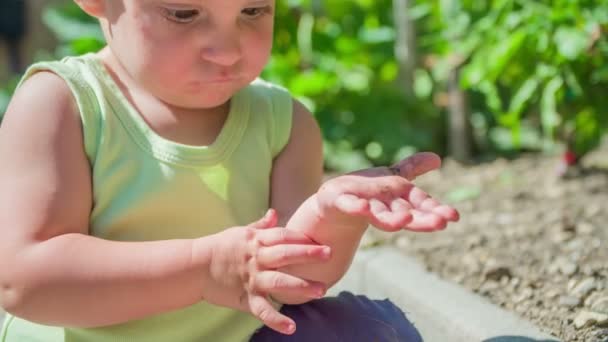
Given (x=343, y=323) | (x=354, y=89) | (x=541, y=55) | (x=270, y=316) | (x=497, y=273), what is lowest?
(x=354, y=89)

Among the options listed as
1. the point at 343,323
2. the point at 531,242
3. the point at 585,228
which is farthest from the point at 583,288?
the point at 343,323

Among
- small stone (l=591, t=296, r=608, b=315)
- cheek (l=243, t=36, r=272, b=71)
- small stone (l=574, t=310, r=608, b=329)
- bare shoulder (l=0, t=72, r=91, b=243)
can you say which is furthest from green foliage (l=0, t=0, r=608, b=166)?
bare shoulder (l=0, t=72, r=91, b=243)

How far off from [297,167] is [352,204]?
530 mm

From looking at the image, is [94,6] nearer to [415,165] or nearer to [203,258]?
[203,258]

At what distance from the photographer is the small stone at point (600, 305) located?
7.87ft

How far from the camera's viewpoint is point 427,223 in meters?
1.51

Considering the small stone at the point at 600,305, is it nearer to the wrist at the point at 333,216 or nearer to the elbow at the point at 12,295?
the wrist at the point at 333,216

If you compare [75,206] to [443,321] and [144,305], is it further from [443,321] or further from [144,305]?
[443,321]

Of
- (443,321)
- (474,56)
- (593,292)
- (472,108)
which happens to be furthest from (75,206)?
(472,108)

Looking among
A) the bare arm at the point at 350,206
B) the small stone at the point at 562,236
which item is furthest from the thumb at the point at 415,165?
the small stone at the point at 562,236

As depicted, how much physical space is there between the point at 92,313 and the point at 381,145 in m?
3.20

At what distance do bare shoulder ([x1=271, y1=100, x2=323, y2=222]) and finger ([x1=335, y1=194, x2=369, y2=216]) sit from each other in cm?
40

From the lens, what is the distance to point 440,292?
2543mm

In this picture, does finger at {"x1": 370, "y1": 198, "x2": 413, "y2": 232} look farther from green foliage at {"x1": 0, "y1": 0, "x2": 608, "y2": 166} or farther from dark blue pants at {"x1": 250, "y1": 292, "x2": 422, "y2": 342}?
green foliage at {"x1": 0, "y1": 0, "x2": 608, "y2": 166}
